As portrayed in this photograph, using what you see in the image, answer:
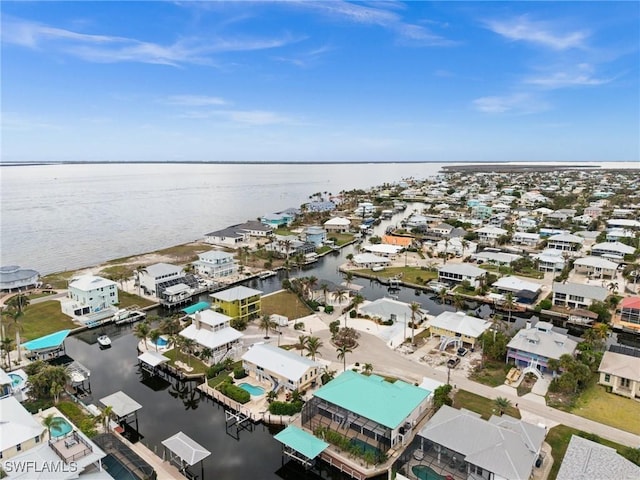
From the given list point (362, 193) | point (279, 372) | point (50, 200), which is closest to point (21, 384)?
point (279, 372)

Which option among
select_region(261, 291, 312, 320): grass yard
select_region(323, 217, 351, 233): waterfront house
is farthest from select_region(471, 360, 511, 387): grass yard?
select_region(323, 217, 351, 233): waterfront house

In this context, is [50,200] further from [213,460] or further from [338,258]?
[213,460]

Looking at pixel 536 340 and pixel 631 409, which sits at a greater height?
pixel 536 340

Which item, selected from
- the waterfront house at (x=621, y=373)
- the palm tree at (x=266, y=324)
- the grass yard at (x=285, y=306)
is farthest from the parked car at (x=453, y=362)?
the grass yard at (x=285, y=306)

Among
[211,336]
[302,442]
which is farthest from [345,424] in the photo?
[211,336]

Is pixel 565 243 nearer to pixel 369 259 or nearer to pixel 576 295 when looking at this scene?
pixel 576 295
